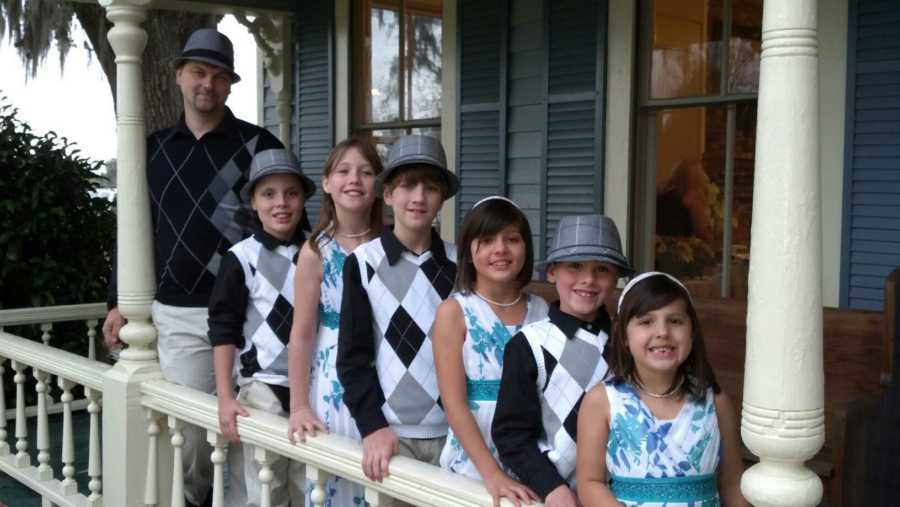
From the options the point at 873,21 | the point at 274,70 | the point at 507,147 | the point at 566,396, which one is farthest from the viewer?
the point at 274,70

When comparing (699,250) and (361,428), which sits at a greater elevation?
(699,250)

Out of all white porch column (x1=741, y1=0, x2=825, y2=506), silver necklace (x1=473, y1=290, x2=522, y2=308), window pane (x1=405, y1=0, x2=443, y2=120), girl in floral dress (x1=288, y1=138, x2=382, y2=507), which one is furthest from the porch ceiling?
white porch column (x1=741, y1=0, x2=825, y2=506)

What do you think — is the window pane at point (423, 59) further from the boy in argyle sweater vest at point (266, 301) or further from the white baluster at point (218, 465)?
the white baluster at point (218, 465)

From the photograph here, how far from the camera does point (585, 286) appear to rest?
→ 2236 millimetres

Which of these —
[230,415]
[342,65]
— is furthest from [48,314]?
[230,415]

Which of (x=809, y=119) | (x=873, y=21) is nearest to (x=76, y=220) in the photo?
(x=873, y=21)

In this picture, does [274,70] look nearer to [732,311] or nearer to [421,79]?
[421,79]

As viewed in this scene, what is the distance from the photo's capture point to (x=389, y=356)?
2.59 metres

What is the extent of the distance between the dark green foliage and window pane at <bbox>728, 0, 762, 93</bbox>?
4837mm

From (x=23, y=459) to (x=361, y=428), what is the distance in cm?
300

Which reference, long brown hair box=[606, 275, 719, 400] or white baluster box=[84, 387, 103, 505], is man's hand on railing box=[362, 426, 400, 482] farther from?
white baluster box=[84, 387, 103, 505]

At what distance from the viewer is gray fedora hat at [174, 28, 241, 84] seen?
3438 millimetres

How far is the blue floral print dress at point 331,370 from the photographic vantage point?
2785 mm

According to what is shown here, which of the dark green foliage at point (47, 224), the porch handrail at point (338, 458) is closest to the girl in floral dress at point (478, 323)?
the porch handrail at point (338, 458)
